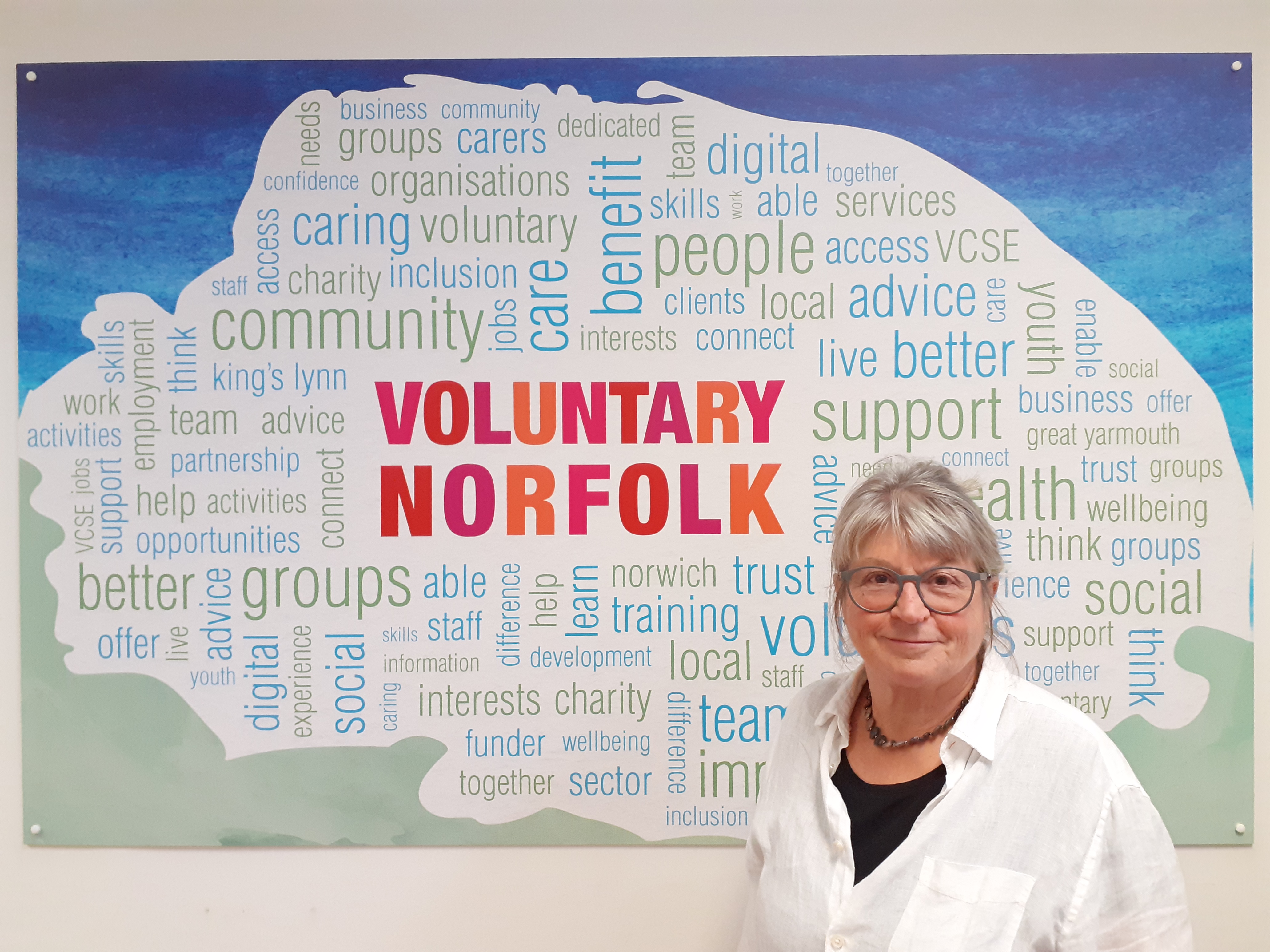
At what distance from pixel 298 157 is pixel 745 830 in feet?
5.39

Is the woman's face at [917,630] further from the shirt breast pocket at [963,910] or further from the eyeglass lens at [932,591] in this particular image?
the shirt breast pocket at [963,910]

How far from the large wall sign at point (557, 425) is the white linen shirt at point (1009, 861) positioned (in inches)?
24.7

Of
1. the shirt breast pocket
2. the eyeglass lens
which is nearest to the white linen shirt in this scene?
the shirt breast pocket

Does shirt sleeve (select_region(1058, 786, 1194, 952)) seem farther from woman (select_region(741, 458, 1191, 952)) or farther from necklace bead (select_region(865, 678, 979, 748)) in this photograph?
necklace bead (select_region(865, 678, 979, 748))

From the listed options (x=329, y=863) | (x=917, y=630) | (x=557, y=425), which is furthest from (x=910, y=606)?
(x=329, y=863)

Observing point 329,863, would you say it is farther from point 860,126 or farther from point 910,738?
point 860,126

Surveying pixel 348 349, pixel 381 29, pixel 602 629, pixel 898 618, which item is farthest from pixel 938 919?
pixel 381 29

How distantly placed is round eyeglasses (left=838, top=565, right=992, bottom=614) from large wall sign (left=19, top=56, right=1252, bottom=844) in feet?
1.92

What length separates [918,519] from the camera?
117 centimetres

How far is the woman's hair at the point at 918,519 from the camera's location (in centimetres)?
116

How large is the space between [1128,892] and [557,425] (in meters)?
1.21

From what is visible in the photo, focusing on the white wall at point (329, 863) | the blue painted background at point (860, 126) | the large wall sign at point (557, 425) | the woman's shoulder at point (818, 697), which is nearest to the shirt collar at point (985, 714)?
the woman's shoulder at point (818, 697)

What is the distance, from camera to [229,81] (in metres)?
1.81

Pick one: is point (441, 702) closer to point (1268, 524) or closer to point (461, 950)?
point (461, 950)
